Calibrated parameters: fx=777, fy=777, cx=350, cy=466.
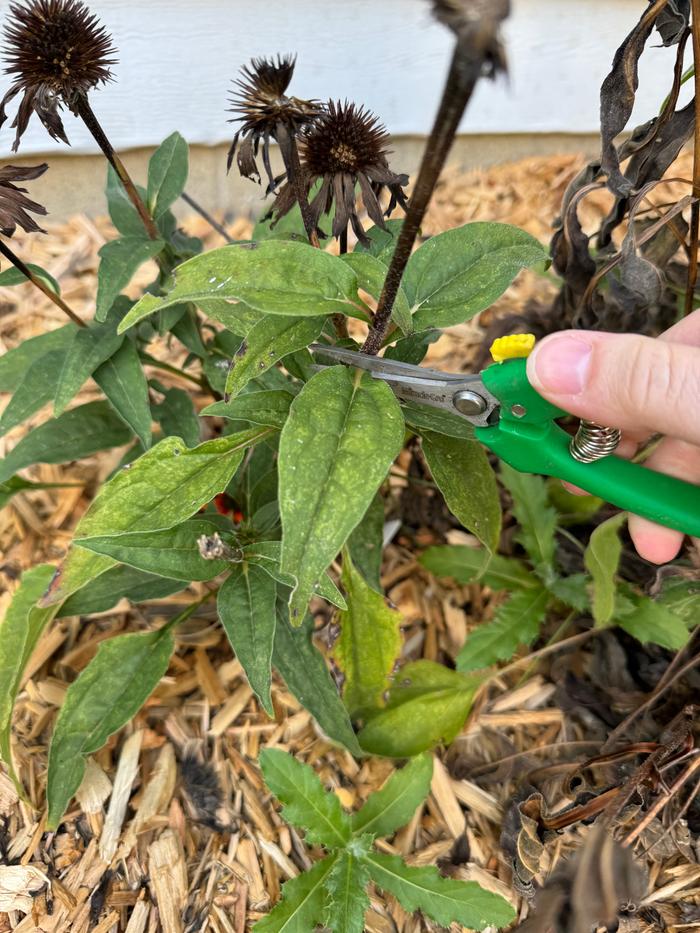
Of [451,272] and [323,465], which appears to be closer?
[323,465]

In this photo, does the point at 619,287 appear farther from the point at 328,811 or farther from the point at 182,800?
the point at 182,800

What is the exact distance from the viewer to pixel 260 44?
64.9 inches

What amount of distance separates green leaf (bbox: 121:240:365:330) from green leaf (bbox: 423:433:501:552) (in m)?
0.21

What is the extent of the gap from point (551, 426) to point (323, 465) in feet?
0.94

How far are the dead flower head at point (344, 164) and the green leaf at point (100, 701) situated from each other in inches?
21.4

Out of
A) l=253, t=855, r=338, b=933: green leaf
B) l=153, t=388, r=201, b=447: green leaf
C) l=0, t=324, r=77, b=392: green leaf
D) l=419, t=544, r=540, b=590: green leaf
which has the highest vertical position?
l=0, t=324, r=77, b=392: green leaf

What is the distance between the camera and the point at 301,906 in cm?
84

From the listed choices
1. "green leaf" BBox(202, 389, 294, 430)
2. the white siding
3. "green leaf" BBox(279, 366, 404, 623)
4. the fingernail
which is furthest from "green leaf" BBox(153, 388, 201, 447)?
the white siding

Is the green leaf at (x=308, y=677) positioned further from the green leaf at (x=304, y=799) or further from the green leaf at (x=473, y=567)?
the green leaf at (x=473, y=567)

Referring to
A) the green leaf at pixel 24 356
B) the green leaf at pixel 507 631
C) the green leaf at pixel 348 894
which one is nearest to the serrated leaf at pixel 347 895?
the green leaf at pixel 348 894

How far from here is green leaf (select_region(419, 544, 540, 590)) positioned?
1.14m

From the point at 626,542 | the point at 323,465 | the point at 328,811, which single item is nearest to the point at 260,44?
the point at 626,542

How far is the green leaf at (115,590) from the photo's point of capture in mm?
952

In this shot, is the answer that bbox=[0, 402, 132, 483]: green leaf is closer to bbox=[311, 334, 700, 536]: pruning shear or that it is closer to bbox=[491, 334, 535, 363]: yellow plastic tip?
bbox=[311, 334, 700, 536]: pruning shear
